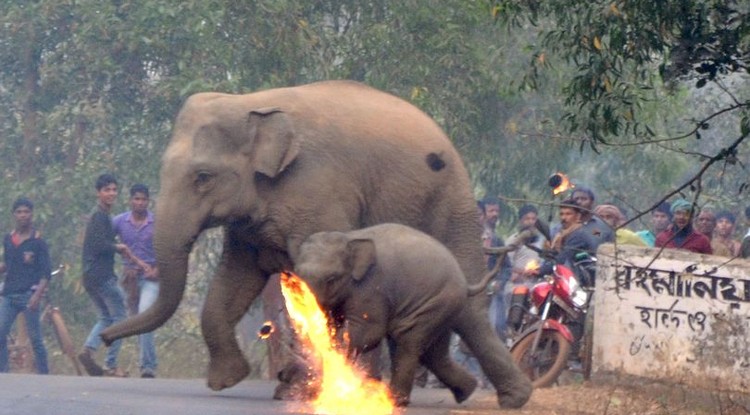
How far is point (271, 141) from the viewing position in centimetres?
1056

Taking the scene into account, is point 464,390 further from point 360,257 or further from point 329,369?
point 360,257

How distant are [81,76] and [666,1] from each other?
8981 millimetres

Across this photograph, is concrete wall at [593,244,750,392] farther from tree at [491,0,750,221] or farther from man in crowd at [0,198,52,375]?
man in crowd at [0,198,52,375]

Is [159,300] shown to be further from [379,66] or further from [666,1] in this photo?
[379,66]

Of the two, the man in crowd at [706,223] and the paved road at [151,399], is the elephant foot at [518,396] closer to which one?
the paved road at [151,399]

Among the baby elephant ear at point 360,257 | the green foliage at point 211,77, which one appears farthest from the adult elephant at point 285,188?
the green foliage at point 211,77

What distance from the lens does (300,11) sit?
15102mm

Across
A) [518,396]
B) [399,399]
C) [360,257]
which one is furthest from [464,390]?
[360,257]

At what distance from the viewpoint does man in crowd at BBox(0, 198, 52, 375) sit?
14.3 m

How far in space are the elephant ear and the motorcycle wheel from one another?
8.91 ft

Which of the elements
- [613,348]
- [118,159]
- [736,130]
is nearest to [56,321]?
[118,159]

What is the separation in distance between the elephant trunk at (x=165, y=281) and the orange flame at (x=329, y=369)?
2.43 feet

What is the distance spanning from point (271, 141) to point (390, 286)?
131 centimetres

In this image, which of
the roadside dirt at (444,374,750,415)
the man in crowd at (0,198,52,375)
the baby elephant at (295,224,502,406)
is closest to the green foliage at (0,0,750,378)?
the man in crowd at (0,198,52,375)
